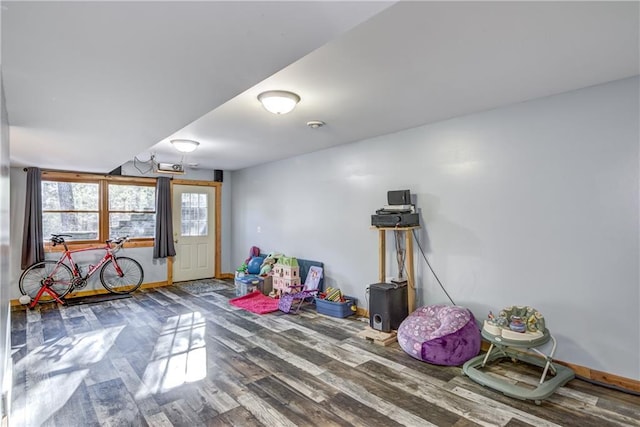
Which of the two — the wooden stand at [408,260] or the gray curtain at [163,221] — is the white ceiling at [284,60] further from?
the gray curtain at [163,221]

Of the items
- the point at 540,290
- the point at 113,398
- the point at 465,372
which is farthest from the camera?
the point at 540,290

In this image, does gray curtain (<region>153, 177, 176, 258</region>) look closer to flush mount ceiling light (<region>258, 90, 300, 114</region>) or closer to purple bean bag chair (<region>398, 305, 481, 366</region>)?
flush mount ceiling light (<region>258, 90, 300, 114</region>)

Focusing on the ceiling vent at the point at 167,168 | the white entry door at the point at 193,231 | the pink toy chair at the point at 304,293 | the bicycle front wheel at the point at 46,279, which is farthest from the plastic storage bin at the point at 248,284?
the bicycle front wheel at the point at 46,279

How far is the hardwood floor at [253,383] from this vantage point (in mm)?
2295

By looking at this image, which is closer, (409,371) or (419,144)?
(409,371)

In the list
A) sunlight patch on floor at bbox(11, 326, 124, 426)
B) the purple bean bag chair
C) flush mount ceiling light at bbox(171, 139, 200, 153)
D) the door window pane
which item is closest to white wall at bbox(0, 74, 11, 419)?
sunlight patch on floor at bbox(11, 326, 124, 426)

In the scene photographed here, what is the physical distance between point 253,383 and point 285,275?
2581mm

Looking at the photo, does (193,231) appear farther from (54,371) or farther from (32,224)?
(54,371)

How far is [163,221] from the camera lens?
6.31 m

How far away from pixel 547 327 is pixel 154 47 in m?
3.67

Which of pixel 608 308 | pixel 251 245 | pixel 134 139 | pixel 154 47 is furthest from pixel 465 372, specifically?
pixel 251 245

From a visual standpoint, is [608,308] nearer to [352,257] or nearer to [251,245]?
[352,257]

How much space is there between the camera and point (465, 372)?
283 centimetres

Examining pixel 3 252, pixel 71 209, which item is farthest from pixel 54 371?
pixel 71 209
